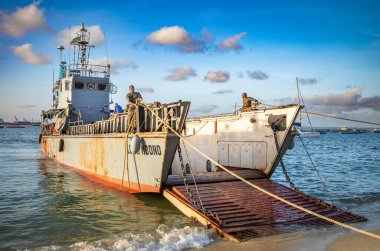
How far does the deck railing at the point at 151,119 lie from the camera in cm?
959

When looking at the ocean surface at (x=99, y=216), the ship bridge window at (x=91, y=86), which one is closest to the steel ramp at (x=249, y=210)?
the ocean surface at (x=99, y=216)

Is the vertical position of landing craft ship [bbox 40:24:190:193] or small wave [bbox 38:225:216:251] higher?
landing craft ship [bbox 40:24:190:193]

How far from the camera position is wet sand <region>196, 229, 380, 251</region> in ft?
21.7

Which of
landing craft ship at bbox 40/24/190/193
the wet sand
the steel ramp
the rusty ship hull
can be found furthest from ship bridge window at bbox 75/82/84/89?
the wet sand

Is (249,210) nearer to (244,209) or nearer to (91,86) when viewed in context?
(244,209)

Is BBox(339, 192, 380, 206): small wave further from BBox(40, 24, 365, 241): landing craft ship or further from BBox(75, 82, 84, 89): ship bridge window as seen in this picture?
BBox(75, 82, 84, 89): ship bridge window

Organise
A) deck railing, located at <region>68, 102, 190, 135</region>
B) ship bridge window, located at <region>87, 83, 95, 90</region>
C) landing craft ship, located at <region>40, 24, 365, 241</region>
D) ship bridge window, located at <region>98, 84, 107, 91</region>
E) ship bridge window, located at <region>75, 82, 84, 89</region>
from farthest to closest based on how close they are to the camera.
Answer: ship bridge window, located at <region>98, 84, 107, 91</region> → ship bridge window, located at <region>87, 83, 95, 90</region> → ship bridge window, located at <region>75, 82, 84, 89</region> → deck railing, located at <region>68, 102, 190, 135</region> → landing craft ship, located at <region>40, 24, 365, 241</region>

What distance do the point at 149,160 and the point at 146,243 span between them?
143 inches

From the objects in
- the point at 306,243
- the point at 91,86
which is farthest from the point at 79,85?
the point at 306,243

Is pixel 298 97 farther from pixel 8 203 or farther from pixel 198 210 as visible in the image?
pixel 8 203

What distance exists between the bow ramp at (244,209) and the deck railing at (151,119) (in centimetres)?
209

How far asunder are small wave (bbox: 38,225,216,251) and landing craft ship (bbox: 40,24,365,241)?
19.0 inches

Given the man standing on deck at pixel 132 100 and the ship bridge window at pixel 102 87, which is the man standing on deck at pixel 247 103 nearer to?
the man standing on deck at pixel 132 100

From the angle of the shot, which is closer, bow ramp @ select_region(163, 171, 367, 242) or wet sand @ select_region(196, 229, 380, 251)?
wet sand @ select_region(196, 229, 380, 251)
